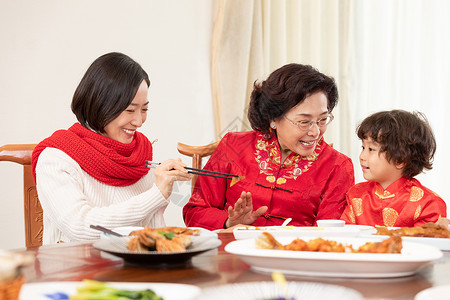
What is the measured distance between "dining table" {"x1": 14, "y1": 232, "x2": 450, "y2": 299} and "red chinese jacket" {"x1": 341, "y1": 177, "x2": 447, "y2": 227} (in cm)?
77

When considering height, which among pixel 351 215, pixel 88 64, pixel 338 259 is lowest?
pixel 351 215

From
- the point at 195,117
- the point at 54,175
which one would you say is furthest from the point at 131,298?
the point at 195,117

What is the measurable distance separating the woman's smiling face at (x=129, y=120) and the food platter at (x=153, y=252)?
88cm

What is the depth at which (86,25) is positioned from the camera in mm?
3021

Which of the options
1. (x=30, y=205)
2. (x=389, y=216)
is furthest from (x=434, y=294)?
(x=30, y=205)

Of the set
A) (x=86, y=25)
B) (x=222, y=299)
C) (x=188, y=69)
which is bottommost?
(x=222, y=299)

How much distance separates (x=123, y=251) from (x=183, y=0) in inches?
106

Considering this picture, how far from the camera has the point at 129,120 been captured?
6.66 ft

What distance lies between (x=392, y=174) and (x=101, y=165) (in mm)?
1108

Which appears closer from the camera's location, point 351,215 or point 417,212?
point 417,212

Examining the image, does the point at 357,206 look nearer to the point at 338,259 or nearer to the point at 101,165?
the point at 101,165

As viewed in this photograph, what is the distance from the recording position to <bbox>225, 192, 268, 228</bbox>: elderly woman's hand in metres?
1.97

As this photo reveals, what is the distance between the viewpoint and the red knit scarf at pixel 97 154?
1.97 m

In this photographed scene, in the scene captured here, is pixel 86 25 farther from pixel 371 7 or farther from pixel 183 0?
pixel 371 7
